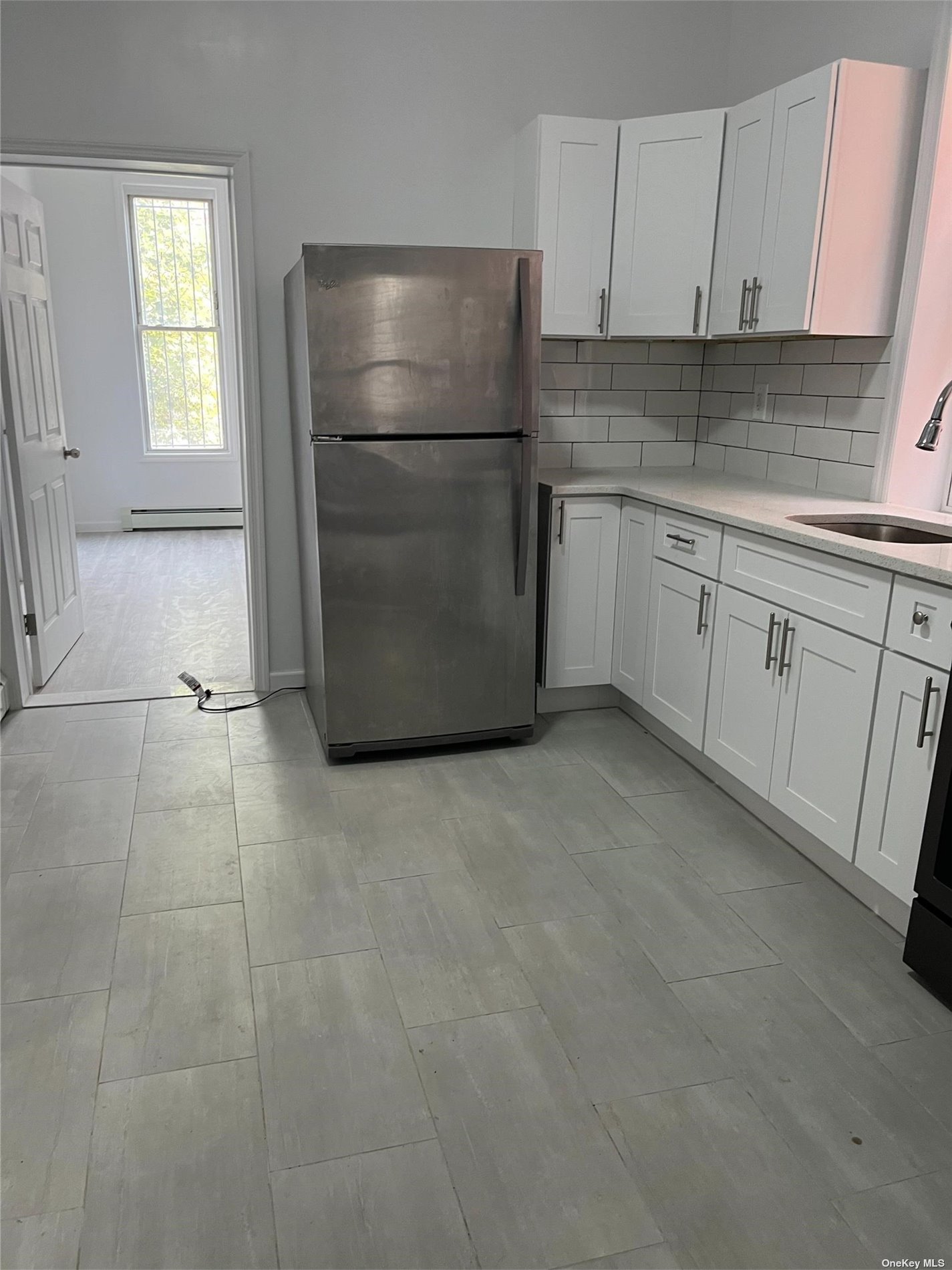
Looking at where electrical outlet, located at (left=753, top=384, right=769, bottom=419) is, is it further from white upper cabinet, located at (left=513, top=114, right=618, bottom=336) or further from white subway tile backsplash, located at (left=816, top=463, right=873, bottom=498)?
white upper cabinet, located at (left=513, top=114, right=618, bottom=336)

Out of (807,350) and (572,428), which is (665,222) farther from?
(572,428)

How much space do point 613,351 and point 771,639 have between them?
1.74m

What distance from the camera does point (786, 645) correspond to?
249 cm

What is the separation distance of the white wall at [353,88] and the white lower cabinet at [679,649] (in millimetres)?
1496

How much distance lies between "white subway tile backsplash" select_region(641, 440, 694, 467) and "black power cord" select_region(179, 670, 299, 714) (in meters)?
1.80

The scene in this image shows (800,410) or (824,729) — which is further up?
(800,410)

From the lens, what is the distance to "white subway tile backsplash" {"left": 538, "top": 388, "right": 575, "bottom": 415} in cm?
378

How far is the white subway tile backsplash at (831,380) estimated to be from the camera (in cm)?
307

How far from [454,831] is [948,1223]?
153 centimetres

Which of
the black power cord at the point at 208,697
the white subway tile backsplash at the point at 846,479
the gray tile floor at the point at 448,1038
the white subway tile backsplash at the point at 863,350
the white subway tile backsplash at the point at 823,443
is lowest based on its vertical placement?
the gray tile floor at the point at 448,1038

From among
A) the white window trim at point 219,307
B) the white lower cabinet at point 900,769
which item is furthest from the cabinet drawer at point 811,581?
the white window trim at point 219,307

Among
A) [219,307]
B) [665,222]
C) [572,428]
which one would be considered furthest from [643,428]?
[219,307]

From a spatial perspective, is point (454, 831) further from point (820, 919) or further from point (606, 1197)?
point (606, 1197)

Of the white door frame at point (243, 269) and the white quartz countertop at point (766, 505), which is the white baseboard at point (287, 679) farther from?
the white quartz countertop at point (766, 505)
